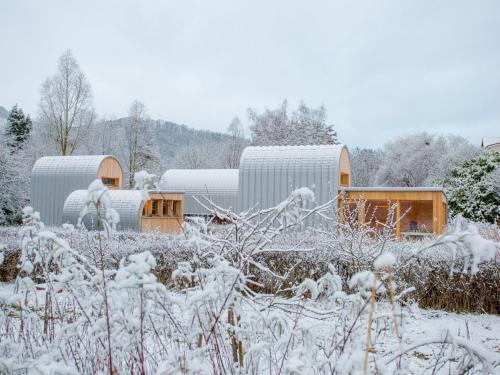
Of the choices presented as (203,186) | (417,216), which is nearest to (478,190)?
(417,216)

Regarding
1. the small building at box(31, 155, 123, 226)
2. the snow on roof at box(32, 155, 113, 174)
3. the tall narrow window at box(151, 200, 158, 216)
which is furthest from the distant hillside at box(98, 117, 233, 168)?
the tall narrow window at box(151, 200, 158, 216)

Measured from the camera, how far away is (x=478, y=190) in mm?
20000

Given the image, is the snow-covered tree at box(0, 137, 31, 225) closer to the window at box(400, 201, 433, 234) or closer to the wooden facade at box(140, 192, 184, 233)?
the wooden facade at box(140, 192, 184, 233)

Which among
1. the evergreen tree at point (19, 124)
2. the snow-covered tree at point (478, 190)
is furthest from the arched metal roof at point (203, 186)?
the evergreen tree at point (19, 124)

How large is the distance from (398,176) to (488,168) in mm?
17242

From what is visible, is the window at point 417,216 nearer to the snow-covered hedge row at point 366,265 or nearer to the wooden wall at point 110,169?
the snow-covered hedge row at point 366,265

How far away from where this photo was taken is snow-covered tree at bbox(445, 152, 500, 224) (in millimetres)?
19484

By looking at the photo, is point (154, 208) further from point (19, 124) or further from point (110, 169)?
point (19, 124)

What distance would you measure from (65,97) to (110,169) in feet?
34.1

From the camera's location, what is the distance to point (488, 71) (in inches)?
674

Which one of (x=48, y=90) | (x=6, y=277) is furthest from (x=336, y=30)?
(x=48, y=90)

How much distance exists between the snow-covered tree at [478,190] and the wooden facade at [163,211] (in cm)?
1222

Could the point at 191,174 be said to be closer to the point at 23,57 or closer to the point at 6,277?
the point at 23,57

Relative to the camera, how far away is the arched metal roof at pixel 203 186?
2484 centimetres
